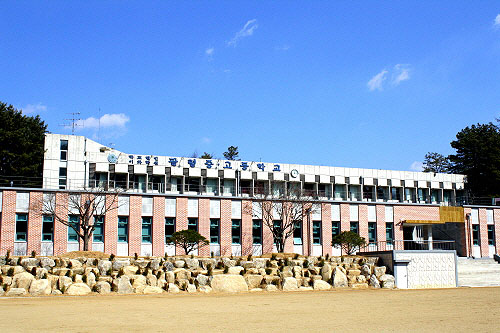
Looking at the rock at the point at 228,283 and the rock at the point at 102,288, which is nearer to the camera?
the rock at the point at 102,288

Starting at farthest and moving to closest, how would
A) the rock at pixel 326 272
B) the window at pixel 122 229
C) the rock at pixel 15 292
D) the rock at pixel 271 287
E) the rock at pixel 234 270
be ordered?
the window at pixel 122 229, the rock at pixel 326 272, the rock at pixel 234 270, the rock at pixel 271 287, the rock at pixel 15 292

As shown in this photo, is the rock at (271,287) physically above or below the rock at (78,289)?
below

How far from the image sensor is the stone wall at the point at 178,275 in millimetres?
32688

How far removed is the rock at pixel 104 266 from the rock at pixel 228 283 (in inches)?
258

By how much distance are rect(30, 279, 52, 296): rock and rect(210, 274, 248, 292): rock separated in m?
9.74

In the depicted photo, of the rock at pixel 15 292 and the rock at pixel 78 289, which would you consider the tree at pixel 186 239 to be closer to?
the rock at pixel 78 289

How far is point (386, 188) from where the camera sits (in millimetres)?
70812

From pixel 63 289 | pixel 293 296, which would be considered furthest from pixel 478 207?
pixel 63 289

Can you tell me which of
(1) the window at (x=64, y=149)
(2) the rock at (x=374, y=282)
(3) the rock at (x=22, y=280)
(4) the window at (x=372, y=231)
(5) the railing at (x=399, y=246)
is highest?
(1) the window at (x=64, y=149)

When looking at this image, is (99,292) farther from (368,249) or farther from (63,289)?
(368,249)

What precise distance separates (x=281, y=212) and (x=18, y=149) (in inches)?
1399

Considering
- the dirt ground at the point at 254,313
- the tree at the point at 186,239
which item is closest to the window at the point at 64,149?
the tree at the point at 186,239

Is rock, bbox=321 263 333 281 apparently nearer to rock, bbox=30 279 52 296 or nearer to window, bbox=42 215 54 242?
rock, bbox=30 279 52 296

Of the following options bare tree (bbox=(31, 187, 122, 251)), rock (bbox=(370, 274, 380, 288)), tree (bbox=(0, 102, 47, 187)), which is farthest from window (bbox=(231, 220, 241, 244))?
tree (bbox=(0, 102, 47, 187))
